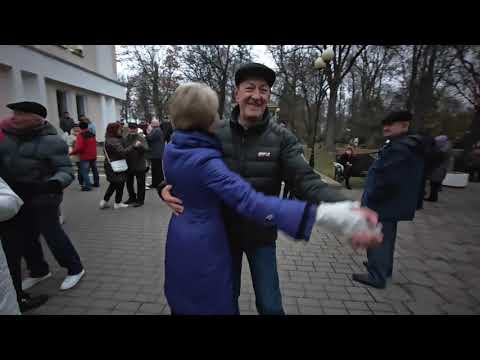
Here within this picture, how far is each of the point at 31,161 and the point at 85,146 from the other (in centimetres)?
546

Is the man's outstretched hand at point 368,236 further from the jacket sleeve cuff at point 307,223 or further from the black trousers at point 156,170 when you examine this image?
the black trousers at point 156,170

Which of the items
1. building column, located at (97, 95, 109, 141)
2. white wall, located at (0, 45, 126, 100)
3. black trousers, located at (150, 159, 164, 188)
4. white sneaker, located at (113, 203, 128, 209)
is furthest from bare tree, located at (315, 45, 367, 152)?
building column, located at (97, 95, 109, 141)

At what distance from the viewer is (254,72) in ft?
5.40

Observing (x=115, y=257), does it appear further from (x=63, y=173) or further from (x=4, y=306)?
(x=4, y=306)

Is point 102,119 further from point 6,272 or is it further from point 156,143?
point 6,272

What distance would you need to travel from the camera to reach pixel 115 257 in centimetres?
377

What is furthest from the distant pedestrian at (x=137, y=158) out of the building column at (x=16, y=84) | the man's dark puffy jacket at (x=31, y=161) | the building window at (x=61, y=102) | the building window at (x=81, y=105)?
the building window at (x=81, y=105)

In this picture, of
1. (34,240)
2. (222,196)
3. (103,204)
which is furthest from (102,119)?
(222,196)

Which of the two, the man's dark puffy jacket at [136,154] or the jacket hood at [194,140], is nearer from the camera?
the jacket hood at [194,140]

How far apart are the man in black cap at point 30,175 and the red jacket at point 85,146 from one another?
506cm

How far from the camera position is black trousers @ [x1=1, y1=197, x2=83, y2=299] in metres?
2.56

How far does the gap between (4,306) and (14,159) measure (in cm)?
167

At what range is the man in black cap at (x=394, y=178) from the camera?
2760mm

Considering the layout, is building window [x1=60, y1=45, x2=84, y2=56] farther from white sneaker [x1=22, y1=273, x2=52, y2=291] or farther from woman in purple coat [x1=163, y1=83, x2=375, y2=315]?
woman in purple coat [x1=163, y1=83, x2=375, y2=315]
